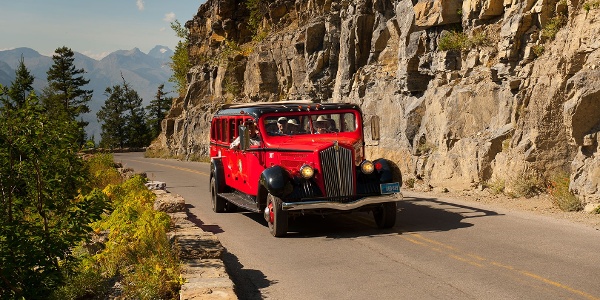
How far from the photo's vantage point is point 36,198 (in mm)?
9500

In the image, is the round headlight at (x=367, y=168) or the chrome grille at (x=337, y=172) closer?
the chrome grille at (x=337, y=172)

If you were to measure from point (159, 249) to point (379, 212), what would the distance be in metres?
4.88

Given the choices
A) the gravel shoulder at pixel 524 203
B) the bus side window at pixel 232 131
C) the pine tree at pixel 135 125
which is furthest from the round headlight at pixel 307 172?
the pine tree at pixel 135 125

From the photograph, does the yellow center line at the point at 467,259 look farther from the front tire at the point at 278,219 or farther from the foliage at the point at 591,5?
the foliage at the point at 591,5

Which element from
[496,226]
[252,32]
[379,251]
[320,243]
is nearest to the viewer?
[379,251]

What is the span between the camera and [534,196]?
15.7 m

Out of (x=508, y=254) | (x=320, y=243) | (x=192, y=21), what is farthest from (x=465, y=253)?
(x=192, y=21)

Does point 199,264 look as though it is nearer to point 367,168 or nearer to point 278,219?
point 278,219

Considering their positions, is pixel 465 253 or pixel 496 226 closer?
pixel 465 253

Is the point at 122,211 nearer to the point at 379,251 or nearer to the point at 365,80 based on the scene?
the point at 379,251

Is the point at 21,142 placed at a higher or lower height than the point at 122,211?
higher

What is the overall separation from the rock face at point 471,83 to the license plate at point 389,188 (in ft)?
9.74

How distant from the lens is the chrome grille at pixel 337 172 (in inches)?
483

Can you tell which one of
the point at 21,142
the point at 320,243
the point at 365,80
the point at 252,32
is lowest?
the point at 320,243
